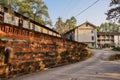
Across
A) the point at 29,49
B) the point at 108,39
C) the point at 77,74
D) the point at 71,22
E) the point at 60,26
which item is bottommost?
the point at 77,74

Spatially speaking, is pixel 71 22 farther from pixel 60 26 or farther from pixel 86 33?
pixel 86 33

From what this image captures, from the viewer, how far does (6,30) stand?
11.6 metres

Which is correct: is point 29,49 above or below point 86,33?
below

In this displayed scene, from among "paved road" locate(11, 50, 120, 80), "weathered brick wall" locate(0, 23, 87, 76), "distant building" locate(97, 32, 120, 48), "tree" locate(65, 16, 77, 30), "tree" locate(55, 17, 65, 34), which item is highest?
"tree" locate(65, 16, 77, 30)

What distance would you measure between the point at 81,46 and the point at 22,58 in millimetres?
15034

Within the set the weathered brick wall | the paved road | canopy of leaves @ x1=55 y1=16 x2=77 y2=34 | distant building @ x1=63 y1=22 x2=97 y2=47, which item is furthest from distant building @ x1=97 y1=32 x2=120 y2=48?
the paved road

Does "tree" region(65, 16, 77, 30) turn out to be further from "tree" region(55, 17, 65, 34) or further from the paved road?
the paved road

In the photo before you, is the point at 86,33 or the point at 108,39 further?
the point at 108,39

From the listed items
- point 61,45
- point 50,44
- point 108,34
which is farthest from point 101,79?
point 108,34

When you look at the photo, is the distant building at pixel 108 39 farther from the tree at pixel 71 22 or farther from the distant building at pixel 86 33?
the tree at pixel 71 22

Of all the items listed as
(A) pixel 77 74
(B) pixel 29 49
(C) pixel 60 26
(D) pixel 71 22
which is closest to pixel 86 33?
(C) pixel 60 26

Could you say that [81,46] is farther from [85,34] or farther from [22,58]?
[85,34]

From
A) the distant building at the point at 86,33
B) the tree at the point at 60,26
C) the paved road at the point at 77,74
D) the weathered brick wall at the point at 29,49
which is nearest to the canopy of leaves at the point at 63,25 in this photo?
the tree at the point at 60,26

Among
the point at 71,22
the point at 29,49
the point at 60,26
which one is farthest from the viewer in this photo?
the point at 71,22
